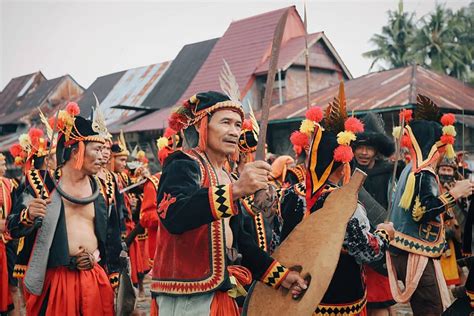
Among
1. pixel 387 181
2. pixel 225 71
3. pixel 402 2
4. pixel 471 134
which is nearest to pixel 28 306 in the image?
pixel 225 71

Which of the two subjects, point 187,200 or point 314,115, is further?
point 314,115

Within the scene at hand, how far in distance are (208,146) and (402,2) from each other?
4412 centimetres

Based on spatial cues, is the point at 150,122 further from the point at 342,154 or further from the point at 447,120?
the point at 342,154

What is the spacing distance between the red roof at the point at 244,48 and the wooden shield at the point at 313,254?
18105 millimetres

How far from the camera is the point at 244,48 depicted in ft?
77.8

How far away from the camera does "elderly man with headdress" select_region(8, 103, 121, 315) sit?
4.48m

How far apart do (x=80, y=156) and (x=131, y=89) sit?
24.9 m

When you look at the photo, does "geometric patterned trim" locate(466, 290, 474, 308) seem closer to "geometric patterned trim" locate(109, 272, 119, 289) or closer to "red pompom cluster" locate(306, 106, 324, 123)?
"red pompom cluster" locate(306, 106, 324, 123)

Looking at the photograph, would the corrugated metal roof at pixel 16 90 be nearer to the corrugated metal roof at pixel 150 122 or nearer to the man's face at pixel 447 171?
the corrugated metal roof at pixel 150 122

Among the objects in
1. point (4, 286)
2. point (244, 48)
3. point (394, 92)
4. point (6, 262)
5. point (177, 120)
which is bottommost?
point (4, 286)

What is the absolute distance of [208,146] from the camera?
Answer: 11.1ft

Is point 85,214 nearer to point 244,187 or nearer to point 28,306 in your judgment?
point 28,306

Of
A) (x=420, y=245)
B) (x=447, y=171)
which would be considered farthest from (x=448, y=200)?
(x=447, y=171)

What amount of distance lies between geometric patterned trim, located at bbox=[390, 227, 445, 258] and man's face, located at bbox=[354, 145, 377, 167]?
746mm
